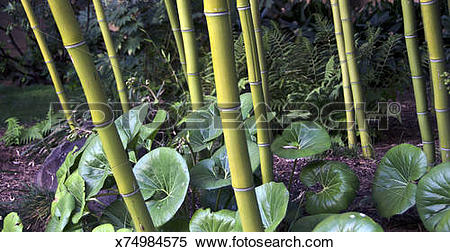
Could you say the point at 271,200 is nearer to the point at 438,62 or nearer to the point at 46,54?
the point at 438,62

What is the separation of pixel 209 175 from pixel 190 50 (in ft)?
1.60

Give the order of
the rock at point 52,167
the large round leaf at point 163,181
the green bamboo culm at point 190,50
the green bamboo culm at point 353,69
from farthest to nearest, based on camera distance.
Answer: the rock at point 52,167 < the green bamboo culm at point 353,69 < the green bamboo culm at point 190,50 < the large round leaf at point 163,181

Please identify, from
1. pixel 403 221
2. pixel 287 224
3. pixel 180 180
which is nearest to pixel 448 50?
pixel 403 221

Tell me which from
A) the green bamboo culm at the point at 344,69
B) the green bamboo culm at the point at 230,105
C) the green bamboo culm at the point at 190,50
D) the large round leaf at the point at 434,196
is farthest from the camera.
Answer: the green bamboo culm at the point at 344,69

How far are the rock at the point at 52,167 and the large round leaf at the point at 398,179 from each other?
143cm

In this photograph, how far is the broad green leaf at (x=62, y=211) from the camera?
132 cm

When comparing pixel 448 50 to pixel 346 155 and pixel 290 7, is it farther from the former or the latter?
pixel 346 155

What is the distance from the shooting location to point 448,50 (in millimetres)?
3379

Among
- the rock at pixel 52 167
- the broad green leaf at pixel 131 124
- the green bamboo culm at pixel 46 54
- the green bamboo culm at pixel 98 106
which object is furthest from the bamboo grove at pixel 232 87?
the rock at pixel 52 167

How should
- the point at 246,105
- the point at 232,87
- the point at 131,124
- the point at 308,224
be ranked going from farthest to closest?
the point at 246,105 → the point at 131,124 → the point at 308,224 → the point at 232,87

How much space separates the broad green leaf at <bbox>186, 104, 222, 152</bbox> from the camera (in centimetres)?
158

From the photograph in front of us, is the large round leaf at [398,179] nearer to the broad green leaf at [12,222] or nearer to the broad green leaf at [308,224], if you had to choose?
the broad green leaf at [308,224]

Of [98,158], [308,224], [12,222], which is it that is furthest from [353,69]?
[12,222]

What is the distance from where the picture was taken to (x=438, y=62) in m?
1.32
